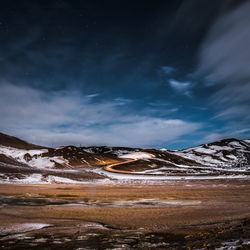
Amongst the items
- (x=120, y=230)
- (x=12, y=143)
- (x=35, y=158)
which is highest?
(x=12, y=143)

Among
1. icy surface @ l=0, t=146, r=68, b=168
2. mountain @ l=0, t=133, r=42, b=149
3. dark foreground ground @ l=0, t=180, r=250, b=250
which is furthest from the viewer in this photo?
mountain @ l=0, t=133, r=42, b=149

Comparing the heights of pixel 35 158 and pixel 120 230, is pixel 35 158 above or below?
above

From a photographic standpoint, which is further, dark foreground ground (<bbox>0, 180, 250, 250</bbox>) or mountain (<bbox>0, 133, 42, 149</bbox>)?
mountain (<bbox>0, 133, 42, 149</bbox>)

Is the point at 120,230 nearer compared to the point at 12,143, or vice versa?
the point at 120,230

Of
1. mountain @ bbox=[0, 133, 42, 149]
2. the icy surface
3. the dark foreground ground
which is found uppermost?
mountain @ bbox=[0, 133, 42, 149]

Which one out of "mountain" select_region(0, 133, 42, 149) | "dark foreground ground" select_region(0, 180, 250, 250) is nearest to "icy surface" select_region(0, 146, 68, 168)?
"mountain" select_region(0, 133, 42, 149)

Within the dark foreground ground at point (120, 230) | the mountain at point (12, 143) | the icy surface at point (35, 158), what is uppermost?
the mountain at point (12, 143)

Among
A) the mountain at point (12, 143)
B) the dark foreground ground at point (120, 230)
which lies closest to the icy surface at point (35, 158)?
the mountain at point (12, 143)

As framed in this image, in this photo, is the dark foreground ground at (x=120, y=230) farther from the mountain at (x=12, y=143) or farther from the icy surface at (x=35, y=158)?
the mountain at (x=12, y=143)

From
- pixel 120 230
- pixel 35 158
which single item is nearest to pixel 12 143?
pixel 35 158

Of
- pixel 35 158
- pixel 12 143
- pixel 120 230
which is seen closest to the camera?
pixel 120 230

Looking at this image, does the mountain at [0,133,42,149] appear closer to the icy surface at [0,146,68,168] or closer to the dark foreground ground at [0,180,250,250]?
the icy surface at [0,146,68,168]

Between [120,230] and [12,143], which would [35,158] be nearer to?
[12,143]

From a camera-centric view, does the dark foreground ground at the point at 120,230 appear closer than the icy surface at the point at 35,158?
Yes
